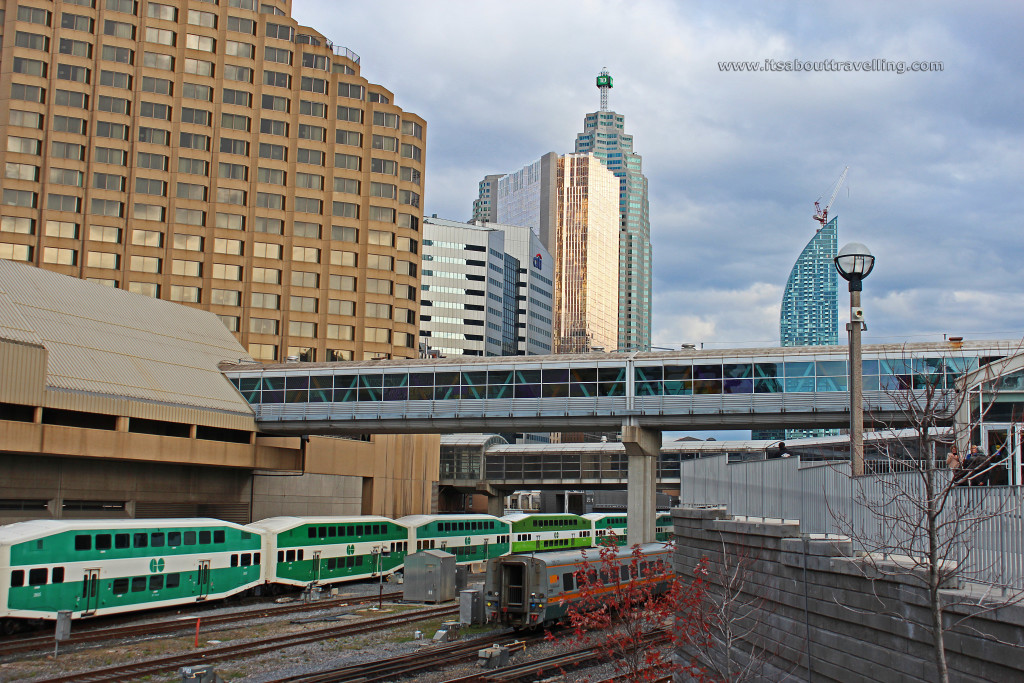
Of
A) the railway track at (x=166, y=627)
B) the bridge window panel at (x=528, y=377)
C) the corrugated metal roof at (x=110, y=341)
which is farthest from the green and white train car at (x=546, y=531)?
the railway track at (x=166, y=627)

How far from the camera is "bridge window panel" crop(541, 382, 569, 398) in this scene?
5281cm

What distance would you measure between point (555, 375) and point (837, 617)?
123 feet

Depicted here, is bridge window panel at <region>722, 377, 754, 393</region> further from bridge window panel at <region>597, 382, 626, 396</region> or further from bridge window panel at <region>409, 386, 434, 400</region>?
bridge window panel at <region>409, 386, 434, 400</region>

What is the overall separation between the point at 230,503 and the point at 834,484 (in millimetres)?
53938

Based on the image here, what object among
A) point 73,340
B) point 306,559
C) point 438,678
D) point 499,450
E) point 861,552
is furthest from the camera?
point 499,450

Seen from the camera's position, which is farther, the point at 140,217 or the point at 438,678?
the point at 140,217

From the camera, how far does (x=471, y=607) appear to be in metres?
38.1

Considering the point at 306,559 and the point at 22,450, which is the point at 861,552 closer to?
the point at 306,559

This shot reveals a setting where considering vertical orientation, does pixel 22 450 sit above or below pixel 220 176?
below

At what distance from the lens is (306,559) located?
158 feet

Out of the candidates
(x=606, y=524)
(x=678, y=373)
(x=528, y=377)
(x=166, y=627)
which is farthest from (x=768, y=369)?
(x=606, y=524)

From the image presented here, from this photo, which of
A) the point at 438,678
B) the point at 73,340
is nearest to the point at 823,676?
the point at 438,678

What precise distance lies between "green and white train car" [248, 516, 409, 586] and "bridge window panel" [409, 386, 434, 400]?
782 centimetres

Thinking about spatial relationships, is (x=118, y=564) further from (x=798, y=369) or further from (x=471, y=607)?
(x=798, y=369)
